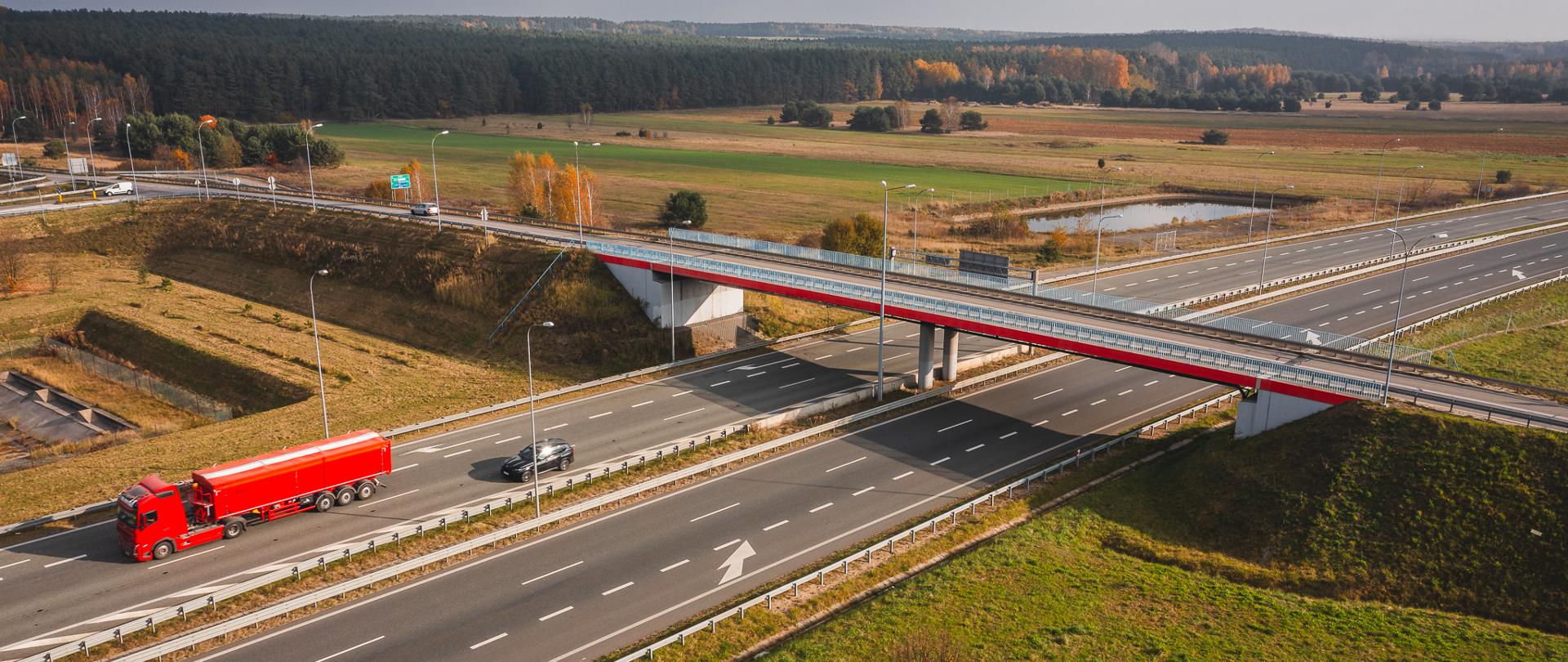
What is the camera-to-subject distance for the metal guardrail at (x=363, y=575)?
88.4 feet

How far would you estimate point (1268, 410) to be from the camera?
39500 millimetres

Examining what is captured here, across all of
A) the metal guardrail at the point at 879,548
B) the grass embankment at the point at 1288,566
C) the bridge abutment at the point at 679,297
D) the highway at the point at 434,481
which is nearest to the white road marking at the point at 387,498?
the highway at the point at 434,481

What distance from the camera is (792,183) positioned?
13500 centimetres

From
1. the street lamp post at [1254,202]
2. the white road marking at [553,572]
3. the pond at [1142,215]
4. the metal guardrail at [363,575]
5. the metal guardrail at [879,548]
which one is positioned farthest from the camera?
the pond at [1142,215]

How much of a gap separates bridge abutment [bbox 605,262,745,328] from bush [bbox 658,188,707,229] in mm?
28971

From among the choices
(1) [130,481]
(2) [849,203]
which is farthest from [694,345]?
(2) [849,203]

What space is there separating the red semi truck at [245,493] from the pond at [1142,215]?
86259mm

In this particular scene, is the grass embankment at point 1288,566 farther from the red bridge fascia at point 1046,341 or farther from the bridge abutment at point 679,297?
the bridge abutment at point 679,297

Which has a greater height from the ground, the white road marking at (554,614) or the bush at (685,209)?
the bush at (685,209)

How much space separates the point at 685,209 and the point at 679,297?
3339cm

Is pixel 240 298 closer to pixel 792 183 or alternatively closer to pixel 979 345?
pixel 979 345

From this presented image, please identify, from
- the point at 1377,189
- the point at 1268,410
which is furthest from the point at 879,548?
the point at 1377,189

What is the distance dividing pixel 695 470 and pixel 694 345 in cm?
2206

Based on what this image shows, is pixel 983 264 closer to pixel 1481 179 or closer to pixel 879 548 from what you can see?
pixel 879 548
